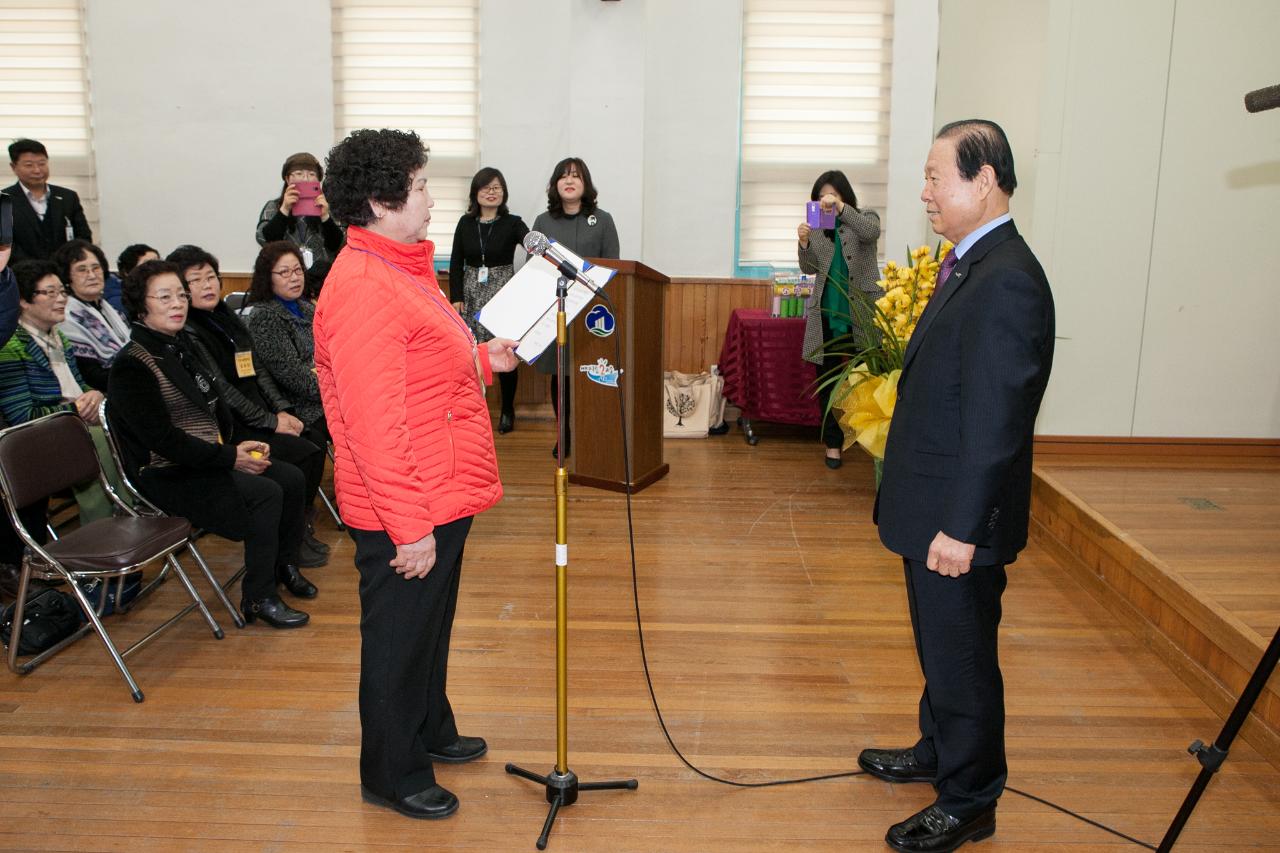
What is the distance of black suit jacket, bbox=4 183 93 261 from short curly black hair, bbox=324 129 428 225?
459 cm

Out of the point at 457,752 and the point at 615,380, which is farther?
the point at 615,380

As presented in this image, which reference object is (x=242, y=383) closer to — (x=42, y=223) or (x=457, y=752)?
(x=457, y=752)

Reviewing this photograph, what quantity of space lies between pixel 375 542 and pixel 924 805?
1508 mm

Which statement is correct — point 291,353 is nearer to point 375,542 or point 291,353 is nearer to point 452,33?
point 375,542

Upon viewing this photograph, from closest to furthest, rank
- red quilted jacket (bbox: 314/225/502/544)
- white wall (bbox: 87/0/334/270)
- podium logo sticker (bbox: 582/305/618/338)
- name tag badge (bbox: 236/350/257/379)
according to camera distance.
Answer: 1. red quilted jacket (bbox: 314/225/502/544)
2. name tag badge (bbox: 236/350/257/379)
3. podium logo sticker (bbox: 582/305/618/338)
4. white wall (bbox: 87/0/334/270)

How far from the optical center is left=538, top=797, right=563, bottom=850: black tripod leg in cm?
238

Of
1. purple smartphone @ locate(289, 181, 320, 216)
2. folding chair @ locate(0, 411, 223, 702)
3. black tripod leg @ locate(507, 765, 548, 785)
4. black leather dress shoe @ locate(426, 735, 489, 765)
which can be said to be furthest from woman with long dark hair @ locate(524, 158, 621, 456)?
black tripod leg @ locate(507, 765, 548, 785)

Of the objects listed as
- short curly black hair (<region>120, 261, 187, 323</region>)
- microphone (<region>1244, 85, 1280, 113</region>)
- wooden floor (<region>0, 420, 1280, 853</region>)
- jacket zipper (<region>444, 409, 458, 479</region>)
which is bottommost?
wooden floor (<region>0, 420, 1280, 853</region>)

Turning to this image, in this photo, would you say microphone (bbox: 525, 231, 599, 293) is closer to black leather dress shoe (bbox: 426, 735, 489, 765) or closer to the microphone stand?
the microphone stand

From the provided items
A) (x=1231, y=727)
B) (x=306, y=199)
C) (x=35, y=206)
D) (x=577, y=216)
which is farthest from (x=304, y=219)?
(x=1231, y=727)

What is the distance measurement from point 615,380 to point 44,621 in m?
2.61

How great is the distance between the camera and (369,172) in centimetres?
221

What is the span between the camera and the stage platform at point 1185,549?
3.10 meters

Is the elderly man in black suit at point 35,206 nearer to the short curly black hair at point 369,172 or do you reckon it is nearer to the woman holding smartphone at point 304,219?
the woman holding smartphone at point 304,219
